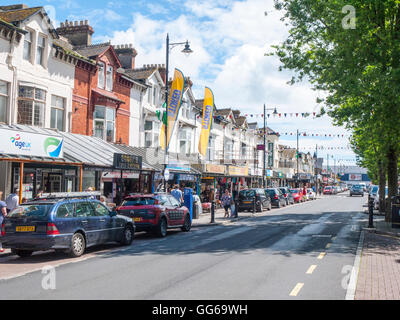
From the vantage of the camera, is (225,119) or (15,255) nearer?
(15,255)

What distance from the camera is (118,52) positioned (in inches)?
1236

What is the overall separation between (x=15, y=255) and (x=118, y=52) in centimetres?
2254

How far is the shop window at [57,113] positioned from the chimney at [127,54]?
1009 cm

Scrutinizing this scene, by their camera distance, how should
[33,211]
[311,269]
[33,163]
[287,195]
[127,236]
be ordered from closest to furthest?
[311,269] → [33,211] → [127,236] → [33,163] → [287,195]

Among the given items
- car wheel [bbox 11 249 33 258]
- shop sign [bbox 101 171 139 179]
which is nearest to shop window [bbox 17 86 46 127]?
shop sign [bbox 101 171 139 179]

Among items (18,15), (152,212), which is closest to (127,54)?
(18,15)

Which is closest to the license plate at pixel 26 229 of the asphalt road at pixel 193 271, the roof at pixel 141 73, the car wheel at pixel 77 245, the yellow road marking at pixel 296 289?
the asphalt road at pixel 193 271

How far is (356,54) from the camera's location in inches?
595

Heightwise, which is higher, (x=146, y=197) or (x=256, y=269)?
(x=146, y=197)

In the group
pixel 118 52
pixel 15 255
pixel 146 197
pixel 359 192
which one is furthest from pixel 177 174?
pixel 359 192

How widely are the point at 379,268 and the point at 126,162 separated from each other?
13.8 m

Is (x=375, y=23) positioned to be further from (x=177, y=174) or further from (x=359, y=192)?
(x=359, y=192)

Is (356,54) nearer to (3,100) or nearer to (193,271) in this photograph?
(193,271)

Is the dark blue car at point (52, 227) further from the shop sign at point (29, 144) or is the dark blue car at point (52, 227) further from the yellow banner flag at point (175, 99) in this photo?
the yellow banner flag at point (175, 99)
